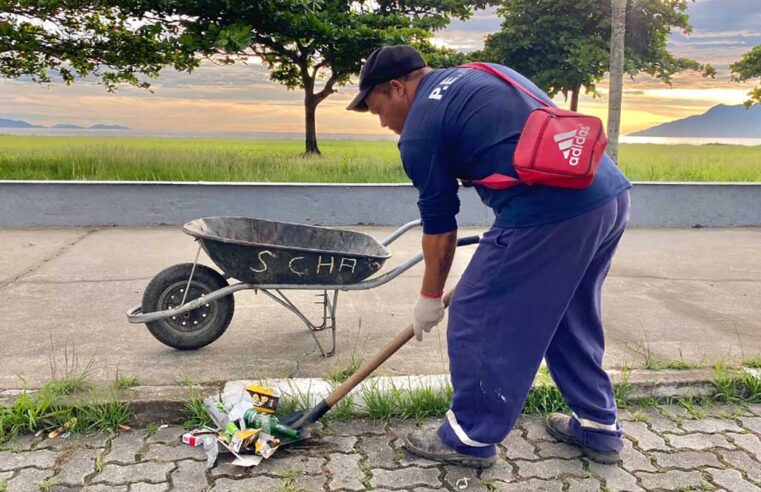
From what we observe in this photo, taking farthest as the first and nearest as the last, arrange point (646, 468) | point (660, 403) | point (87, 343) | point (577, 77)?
point (577, 77), point (87, 343), point (660, 403), point (646, 468)

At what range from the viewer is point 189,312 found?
356 centimetres

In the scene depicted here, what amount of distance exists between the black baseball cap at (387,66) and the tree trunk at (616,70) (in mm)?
7145

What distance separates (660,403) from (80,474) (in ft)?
8.89

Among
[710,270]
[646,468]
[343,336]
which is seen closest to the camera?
[646,468]

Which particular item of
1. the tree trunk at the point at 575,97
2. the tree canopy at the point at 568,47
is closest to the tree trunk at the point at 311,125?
the tree canopy at the point at 568,47

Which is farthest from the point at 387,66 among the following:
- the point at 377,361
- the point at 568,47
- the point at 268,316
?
the point at 568,47

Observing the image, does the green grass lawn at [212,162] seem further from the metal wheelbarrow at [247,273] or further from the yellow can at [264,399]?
the yellow can at [264,399]

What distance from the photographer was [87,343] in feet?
12.3

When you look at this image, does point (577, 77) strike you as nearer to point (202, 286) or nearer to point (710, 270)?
point (710, 270)

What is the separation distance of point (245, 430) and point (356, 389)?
0.66 metres

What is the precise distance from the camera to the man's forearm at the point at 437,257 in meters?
2.33

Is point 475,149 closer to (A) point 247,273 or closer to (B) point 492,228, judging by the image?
(B) point 492,228

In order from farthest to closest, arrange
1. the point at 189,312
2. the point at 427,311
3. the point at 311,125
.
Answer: the point at 311,125, the point at 189,312, the point at 427,311

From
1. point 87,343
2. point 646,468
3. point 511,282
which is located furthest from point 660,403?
point 87,343
